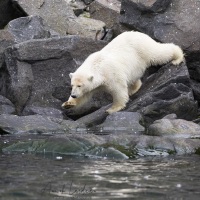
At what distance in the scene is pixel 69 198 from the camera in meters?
6.72

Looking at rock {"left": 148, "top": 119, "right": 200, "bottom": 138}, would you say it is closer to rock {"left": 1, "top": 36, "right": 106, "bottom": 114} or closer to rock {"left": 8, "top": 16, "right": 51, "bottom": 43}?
rock {"left": 1, "top": 36, "right": 106, "bottom": 114}

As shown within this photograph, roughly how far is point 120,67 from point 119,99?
728 millimetres

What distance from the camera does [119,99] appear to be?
14.7m

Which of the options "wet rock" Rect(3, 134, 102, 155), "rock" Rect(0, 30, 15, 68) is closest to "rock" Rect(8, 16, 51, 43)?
"rock" Rect(0, 30, 15, 68)

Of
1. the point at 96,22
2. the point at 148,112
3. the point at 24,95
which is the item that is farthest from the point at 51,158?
the point at 96,22

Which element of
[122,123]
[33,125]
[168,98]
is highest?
[168,98]

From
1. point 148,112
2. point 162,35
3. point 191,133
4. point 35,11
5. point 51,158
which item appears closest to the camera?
point 51,158

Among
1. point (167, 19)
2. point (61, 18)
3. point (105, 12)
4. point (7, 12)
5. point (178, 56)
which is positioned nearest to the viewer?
point (178, 56)

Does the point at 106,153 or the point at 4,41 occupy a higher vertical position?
the point at 106,153

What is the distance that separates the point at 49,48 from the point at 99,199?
943cm

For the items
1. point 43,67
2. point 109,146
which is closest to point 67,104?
point 43,67

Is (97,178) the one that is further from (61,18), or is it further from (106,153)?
(61,18)

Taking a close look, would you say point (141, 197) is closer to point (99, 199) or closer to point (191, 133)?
point (99, 199)

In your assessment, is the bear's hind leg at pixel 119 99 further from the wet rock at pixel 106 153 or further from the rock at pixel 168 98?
the wet rock at pixel 106 153
